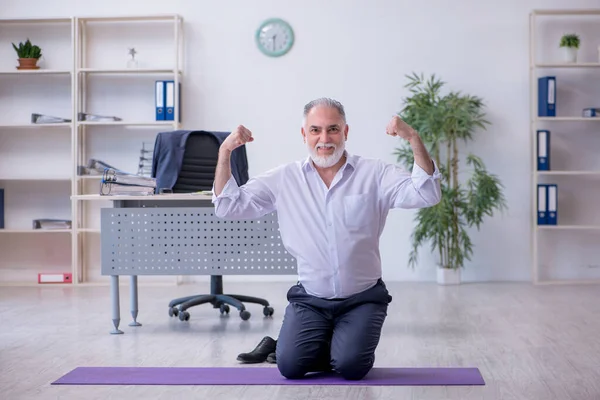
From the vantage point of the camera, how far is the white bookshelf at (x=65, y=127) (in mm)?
7039

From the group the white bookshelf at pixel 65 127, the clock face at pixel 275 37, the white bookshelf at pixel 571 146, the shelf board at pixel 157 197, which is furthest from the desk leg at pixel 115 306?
the white bookshelf at pixel 571 146

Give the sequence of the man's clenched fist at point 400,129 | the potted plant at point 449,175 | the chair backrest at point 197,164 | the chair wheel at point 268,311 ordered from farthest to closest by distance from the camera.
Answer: the potted plant at point 449,175, the chair backrest at point 197,164, the chair wheel at point 268,311, the man's clenched fist at point 400,129

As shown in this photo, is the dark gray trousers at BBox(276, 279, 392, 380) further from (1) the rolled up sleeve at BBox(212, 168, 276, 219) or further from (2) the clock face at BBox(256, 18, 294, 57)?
(2) the clock face at BBox(256, 18, 294, 57)

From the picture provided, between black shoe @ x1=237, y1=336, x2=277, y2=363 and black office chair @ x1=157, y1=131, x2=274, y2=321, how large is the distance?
47.6 inches

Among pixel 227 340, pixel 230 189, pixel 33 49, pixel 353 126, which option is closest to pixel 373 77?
pixel 353 126

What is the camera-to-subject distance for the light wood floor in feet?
10.5

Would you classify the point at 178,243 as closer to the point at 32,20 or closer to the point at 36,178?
the point at 36,178

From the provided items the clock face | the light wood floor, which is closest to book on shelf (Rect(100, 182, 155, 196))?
the light wood floor

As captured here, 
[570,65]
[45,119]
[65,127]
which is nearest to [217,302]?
[45,119]

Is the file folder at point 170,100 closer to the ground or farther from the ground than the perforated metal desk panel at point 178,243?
farther from the ground

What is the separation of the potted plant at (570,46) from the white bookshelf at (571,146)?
7.1 inches

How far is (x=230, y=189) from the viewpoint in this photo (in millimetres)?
3355

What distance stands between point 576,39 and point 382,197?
3.90 m

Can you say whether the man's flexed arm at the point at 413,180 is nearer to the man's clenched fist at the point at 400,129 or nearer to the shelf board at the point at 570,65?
the man's clenched fist at the point at 400,129
